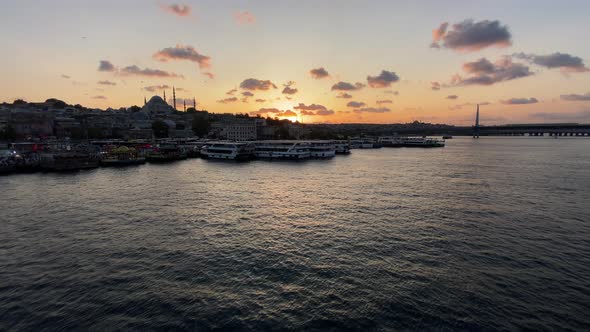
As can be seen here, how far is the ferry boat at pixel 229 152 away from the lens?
70750 millimetres

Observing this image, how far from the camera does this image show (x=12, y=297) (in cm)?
1260

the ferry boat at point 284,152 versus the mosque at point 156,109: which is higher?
the mosque at point 156,109

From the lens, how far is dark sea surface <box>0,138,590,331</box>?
37.9 feet

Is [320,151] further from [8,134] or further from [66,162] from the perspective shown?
[8,134]

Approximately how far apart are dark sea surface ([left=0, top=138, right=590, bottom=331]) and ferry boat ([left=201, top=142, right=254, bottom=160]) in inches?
1537

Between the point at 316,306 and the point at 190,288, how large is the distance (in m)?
6.22

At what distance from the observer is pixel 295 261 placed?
1631 centimetres

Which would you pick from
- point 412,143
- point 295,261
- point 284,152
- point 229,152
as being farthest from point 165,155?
point 412,143

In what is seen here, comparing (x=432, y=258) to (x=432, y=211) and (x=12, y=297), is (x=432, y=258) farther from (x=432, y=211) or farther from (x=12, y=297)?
(x=12, y=297)

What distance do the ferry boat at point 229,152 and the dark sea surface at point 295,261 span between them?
3903cm

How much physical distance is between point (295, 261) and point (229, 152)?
193ft

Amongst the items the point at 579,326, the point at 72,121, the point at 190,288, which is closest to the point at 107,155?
the point at 190,288

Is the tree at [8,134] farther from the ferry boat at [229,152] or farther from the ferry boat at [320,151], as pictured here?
the ferry boat at [320,151]

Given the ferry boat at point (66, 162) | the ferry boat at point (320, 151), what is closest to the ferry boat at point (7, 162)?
the ferry boat at point (66, 162)
